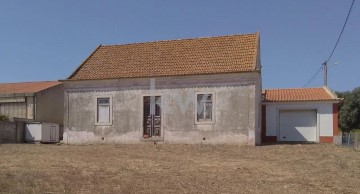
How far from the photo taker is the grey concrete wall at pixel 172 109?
22562 mm

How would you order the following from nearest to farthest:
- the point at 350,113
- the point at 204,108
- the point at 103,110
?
the point at 204,108 < the point at 103,110 < the point at 350,113

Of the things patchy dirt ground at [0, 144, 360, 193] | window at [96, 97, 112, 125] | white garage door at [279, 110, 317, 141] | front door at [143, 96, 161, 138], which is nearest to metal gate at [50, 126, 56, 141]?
window at [96, 97, 112, 125]

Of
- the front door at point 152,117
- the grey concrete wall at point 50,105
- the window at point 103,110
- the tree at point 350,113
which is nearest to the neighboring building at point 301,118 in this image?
the front door at point 152,117

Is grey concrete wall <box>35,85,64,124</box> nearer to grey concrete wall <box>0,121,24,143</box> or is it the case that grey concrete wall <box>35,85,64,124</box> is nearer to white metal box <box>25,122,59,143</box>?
white metal box <box>25,122,59,143</box>

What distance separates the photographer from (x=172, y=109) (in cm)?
2394

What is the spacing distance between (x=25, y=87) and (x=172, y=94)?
15792 mm

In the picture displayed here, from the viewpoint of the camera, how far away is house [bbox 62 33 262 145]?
74.6ft

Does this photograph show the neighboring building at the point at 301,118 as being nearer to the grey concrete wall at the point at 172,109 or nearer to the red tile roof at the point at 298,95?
the red tile roof at the point at 298,95

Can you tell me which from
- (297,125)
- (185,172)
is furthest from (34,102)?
(185,172)

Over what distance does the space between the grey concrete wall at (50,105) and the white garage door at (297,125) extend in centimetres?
1679

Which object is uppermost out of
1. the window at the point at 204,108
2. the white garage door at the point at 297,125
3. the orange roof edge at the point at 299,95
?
the orange roof edge at the point at 299,95

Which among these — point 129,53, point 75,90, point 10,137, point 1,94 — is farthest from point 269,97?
point 1,94

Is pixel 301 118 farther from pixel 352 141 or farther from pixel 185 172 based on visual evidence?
pixel 185 172

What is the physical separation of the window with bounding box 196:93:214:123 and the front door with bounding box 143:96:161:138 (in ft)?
7.52
